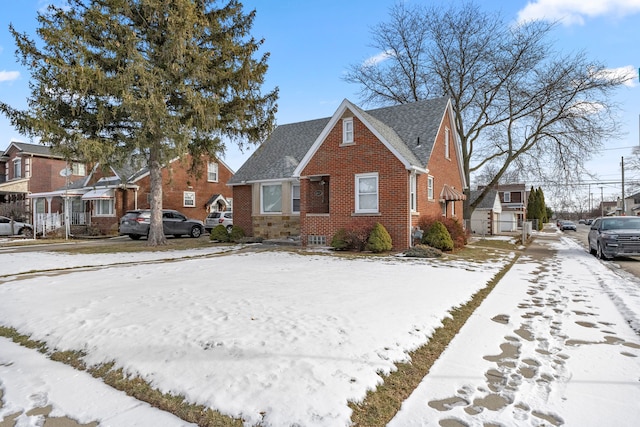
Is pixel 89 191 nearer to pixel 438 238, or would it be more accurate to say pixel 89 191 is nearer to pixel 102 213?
pixel 102 213

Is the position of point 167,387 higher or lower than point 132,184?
lower

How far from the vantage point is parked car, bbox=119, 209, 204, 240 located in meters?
20.4

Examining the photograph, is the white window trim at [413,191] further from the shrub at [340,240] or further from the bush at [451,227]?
the shrub at [340,240]

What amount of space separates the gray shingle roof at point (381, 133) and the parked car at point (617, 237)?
7286mm

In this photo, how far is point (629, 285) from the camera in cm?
834

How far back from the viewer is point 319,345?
409cm

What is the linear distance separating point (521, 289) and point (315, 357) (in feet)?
20.0

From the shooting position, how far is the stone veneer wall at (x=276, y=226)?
62.4 feet

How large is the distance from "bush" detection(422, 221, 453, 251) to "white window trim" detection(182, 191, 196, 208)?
2220 cm

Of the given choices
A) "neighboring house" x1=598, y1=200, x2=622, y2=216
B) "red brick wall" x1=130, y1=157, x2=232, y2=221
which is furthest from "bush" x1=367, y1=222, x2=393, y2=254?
"neighboring house" x1=598, y1=200, x2=622, y2=216

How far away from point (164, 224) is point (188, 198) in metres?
8.95

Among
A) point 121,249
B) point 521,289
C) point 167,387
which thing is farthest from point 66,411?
point 121,249

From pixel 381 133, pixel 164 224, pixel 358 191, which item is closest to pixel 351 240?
pixel 358 191

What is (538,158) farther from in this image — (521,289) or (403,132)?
(521,289)
